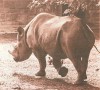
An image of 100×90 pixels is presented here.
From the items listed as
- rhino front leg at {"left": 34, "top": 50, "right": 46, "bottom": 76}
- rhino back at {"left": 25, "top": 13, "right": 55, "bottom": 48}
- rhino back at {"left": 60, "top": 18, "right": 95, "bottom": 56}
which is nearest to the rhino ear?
rhino back at {"left": 25, "top": 13, "right": 55, "bottom": 48}

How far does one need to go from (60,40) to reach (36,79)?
3.47 feet

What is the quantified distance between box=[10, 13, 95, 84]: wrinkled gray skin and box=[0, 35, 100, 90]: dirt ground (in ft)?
0.68

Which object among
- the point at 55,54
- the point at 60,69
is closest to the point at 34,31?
the point at 55,54

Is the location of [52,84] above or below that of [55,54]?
below

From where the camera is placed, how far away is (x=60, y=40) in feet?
21.2

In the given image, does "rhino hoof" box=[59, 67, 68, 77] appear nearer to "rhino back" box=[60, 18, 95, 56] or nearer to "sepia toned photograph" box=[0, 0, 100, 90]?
"sepia toned photograph" box=[0, 0, 100, 90]

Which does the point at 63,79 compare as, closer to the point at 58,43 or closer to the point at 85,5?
the point at 58,43

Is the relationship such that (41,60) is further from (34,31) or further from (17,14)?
(17,14)

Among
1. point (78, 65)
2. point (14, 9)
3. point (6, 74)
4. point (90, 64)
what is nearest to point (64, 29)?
point (78, 65)

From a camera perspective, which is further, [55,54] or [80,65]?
[55,54]

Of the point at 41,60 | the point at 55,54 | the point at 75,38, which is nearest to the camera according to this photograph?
the point at 75,38

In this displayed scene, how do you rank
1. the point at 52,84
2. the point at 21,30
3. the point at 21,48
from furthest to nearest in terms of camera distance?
the point at 21,48 → the point at 21,30 → the point at 52,84

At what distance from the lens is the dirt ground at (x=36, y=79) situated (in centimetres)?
639

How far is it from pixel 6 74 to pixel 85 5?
2.16m
